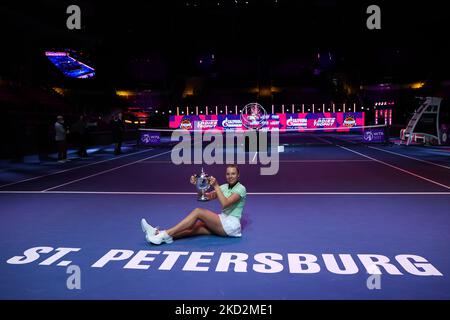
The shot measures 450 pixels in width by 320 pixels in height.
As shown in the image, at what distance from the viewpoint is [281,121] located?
48.8 metres

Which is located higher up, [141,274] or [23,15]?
[23,15]

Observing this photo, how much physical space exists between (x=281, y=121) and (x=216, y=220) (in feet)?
141

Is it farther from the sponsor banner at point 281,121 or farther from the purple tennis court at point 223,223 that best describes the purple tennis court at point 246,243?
the sponsor banner at point 281,121

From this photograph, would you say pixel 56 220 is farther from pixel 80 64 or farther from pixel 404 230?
pixel 80 64

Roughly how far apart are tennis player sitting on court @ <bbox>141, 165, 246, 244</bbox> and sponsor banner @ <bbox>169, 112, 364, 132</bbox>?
40378mm

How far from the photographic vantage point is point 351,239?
21.8 ft

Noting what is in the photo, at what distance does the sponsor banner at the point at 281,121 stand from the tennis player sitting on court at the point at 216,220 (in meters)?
40.4

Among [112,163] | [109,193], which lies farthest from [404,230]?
[112,163]

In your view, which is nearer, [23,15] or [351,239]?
[351,239]

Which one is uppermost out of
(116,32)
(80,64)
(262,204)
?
(116,32)

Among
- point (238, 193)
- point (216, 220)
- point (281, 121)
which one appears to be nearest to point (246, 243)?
point (216, 220)

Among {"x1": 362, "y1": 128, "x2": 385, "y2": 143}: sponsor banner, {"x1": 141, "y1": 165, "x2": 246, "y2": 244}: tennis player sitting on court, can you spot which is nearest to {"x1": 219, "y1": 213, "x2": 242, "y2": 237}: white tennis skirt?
{"x1": 141, "y1": 165, "x2": 246, "y2": 244}: tennis player sitting on court
